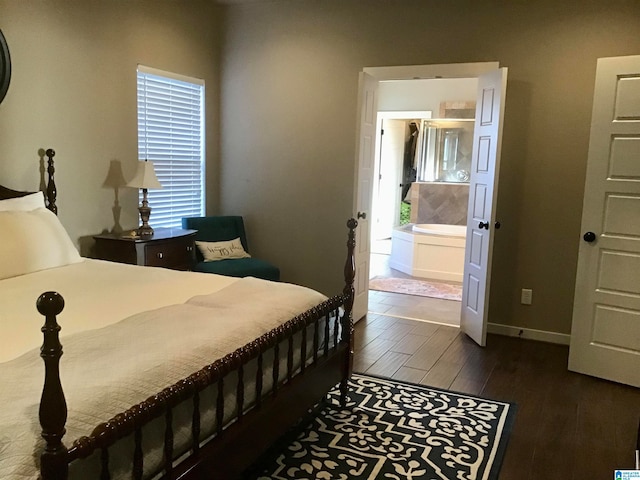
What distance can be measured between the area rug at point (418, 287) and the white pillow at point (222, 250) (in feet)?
5.93

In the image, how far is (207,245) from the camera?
196 inches

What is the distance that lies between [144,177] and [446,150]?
546cm

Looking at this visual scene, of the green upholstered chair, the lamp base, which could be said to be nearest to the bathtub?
the green upholstered chair

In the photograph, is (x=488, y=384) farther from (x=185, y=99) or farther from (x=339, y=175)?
(x=185, y=99)

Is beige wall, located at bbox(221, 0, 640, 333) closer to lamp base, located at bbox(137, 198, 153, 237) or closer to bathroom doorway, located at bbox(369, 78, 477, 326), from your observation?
bathroom doorway, located at bbox(369, 78, 477, 326)

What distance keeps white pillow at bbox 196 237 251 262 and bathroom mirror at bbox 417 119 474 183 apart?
4323 mm

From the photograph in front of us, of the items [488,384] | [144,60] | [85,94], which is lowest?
[488,384]

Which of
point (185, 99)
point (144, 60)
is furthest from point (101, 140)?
point (185, 99)

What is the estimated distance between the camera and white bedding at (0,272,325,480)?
1.53 meters

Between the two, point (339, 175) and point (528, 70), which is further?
point (339, 175)

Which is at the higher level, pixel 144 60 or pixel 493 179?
pixel 144 60

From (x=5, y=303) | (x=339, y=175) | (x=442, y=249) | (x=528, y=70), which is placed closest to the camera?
(x=5, y=303)

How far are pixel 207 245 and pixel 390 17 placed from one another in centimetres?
260

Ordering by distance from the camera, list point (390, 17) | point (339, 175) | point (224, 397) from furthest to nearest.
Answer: point (339, 175), point (390, 17), point (224, 397)
